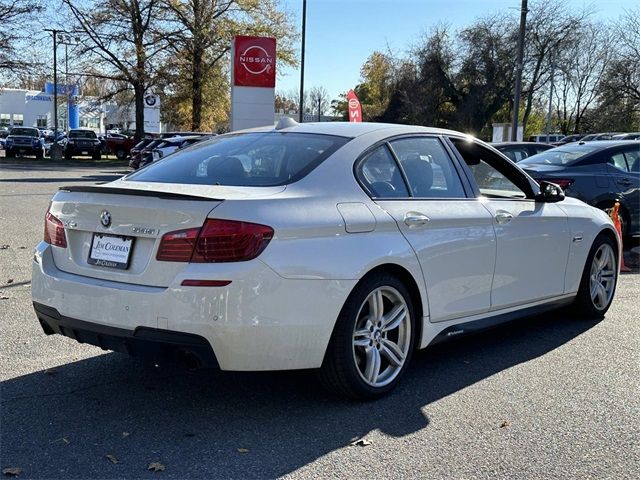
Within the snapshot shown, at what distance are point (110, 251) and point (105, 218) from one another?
0.59ft

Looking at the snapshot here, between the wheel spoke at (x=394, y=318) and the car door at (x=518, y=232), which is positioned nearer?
the wheel spoke at (x=394, y=318)

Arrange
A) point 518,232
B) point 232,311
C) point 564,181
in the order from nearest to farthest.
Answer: point 232,311, point 518,232, point 564,181

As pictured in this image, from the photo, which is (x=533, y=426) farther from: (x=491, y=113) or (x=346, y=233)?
(x=491, y=113)

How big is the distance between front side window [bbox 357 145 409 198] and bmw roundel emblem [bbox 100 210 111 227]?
1.45 metres

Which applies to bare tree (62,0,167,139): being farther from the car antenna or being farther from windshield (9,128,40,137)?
the car antenna

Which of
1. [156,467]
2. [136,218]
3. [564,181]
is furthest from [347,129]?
[564,181]

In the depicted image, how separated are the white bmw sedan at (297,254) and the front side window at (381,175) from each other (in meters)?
0.01

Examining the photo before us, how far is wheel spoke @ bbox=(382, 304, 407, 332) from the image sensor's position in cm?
408

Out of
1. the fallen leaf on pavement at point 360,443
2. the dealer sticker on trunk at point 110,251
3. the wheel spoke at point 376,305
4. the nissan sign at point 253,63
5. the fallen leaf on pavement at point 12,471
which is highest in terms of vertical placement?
the nissan sign at point 253,63

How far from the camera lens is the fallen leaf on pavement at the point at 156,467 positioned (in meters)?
3.12

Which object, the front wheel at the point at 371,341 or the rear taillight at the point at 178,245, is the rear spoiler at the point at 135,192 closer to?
the rear taillight at the point at 178,245

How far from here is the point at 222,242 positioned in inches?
132

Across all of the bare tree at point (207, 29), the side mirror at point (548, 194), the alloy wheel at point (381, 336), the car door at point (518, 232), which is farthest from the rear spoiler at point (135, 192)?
the bare tree at point (207, 29)

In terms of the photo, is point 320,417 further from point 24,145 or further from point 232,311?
point 24,145
